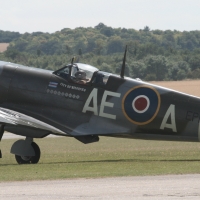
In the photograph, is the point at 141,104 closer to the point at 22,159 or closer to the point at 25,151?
the point at 25,151

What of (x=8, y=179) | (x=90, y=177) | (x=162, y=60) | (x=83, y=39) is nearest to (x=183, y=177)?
(x=90, y=177)

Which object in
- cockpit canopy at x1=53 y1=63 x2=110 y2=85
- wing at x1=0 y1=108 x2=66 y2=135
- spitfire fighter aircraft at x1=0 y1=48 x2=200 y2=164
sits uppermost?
cockpit canopy at x1=53 y1=63 x2=110 y2=85

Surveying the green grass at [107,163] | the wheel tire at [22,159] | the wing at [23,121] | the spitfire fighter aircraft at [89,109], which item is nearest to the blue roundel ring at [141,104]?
the spitfire fighter aircraft at [89,109]

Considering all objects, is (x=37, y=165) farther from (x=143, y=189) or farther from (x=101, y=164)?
(x=143, y=189)

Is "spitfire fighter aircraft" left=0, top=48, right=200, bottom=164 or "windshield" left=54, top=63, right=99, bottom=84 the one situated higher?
"windshield" left=54, top=63, right=99, bottom=84

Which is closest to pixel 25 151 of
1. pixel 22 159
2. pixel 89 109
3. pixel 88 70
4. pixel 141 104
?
pixel 22 159

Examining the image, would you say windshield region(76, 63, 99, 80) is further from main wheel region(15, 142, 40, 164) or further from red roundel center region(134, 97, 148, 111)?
main wheel region(15, 142, 40, 164)

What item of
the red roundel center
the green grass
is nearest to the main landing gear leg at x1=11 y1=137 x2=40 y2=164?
the green grass

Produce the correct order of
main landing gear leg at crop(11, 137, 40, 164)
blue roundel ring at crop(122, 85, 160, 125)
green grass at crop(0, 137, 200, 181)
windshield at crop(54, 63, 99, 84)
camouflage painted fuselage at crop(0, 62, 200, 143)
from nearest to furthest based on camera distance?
green grass at crop(0, 137, 200, 181) < camouflage painted fuselage at crop(0, 62, 200, 143) < blue roundel ring at crop(122, 85, 160, 125) < main landing gear leg at crop(11, 137, 40, 164) < windshield at crop(54, 63, 99, 84)

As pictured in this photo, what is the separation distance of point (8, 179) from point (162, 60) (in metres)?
86.8

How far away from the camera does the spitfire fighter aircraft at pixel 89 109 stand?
19.0 metres

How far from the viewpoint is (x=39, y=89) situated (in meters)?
20.2

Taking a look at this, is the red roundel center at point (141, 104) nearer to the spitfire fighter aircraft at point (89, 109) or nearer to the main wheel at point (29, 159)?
the spitfire fighter aircraft at point (89, 109)

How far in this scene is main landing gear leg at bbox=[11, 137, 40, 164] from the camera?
64.4ft
